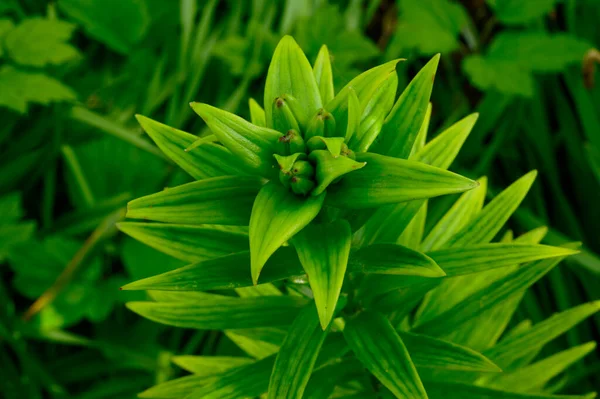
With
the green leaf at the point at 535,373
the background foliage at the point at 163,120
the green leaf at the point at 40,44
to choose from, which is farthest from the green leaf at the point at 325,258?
the green leaf at the point at 40,44

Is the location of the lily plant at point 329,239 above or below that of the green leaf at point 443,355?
above

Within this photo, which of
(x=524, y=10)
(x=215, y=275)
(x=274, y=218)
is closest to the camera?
(x=274, y=218)

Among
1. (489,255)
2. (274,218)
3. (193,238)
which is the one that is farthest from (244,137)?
(489,255)

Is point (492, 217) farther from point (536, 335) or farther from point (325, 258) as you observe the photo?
point (325, 258)

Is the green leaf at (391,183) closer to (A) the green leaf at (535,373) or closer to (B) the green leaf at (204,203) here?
(B) the green leaf at (204,203)

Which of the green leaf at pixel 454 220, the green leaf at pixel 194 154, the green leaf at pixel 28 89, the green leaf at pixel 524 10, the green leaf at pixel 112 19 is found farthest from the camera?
the green leaf at pixel 112 19

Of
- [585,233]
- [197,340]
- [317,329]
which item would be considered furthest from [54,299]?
[585,233]

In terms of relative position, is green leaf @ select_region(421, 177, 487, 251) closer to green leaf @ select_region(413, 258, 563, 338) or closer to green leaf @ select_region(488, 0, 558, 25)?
green leaf @ select_region(413, 258, 563, 338)
